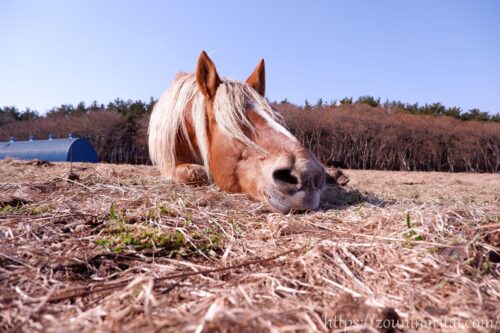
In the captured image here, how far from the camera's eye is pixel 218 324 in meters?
0.77

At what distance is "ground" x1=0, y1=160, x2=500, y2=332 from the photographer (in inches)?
34.7

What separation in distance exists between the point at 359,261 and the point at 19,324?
3.81 ft

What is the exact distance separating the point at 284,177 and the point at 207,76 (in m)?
1.49

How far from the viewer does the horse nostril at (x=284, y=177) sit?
2291 millimetres

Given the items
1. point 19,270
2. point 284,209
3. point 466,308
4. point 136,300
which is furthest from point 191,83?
point 466,308

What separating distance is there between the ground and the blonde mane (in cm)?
98

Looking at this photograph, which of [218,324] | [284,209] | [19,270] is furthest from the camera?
[284,209]

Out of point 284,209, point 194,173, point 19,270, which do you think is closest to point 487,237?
point 284,209

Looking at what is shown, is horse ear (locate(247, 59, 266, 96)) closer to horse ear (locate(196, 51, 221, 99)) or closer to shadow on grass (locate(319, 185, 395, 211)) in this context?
horse ear (locate(196, 51, 221, 99))

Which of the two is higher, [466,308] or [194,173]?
[194,173]

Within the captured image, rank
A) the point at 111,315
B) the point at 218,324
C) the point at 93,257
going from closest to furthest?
1. the point at 218,324
2. the point at 111,315
3. the point at 93,257

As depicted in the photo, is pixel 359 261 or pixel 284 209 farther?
pixel 284 209

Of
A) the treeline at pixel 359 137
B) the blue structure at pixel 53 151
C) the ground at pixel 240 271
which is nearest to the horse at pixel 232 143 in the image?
the ground at pixel 240 271

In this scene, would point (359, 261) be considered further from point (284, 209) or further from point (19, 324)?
point (19, 324)
